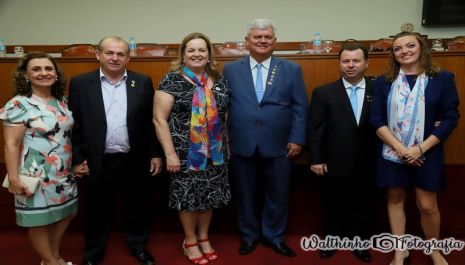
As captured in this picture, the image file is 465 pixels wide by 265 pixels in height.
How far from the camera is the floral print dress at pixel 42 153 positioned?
1.87m

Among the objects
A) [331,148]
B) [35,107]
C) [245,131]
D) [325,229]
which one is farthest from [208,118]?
[325,229]

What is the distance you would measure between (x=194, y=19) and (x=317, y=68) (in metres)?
3.78

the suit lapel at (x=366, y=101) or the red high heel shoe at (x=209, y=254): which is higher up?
the suit lapel at (x=366, y=101)

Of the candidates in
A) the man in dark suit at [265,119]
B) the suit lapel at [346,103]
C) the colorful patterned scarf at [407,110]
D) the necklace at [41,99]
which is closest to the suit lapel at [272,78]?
the man in dark suit at [265,119]

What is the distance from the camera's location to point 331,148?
7.24 feet

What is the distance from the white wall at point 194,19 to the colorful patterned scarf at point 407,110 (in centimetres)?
401

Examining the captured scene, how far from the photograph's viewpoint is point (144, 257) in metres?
2.30

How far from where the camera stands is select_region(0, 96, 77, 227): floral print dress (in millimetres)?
1870

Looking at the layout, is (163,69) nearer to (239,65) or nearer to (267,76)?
(239,65)

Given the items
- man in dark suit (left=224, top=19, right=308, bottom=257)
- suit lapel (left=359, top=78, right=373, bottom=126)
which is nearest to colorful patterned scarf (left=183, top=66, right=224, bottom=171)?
man in dark suit (left=224, top=19, right=308, bottom=257)

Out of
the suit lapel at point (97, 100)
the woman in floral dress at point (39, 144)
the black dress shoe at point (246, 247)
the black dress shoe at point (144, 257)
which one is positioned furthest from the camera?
the black dress shoe at point (246, 247)

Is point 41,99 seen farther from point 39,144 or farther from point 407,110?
point 407,110

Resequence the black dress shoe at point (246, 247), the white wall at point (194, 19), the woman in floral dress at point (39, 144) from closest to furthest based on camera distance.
→ the woman in floral dress at point (39, 144), the black dress shoe at point (246, 247), the white wall at point (194, 19)

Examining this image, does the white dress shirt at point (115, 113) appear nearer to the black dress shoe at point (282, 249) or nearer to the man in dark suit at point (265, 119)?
the man in dark suit at point (265, 119)
